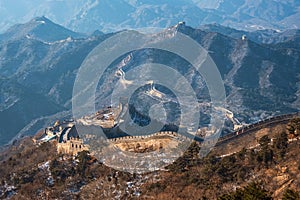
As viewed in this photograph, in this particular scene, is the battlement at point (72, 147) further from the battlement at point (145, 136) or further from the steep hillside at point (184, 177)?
the battlement at point (145, 136)

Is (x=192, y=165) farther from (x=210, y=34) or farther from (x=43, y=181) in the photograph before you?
(x=210, y=34)

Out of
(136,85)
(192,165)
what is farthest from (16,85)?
(192,165)

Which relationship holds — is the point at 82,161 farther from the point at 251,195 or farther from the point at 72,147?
the point at 251,195

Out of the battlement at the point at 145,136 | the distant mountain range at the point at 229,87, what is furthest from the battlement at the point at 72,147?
the distant mountain range at the point at 229,87

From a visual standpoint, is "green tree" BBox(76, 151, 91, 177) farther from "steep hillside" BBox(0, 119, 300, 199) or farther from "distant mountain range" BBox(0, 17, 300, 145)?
"distant mountain range" BBox(0, 17, 300, 145)

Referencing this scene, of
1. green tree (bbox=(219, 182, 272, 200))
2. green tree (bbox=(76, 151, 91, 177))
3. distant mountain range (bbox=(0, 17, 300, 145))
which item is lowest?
green tree (bbox=(219, 182, 272, 200))

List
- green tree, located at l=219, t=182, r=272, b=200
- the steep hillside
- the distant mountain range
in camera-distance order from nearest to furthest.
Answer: green tree, located at l=219, t=182, r=272, b=200
the steep hillside
the distant mountain range

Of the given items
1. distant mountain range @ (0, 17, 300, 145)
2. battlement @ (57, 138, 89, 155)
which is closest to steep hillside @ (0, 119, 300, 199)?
battlement @ (57, 138, 89, 155)

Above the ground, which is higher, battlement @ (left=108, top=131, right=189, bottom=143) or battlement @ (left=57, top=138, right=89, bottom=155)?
battlement @ (left=108, top=131, right=189, bottom=143)

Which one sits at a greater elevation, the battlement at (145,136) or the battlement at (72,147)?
the battlement at (145,136)

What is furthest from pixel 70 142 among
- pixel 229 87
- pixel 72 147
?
pixel 229 87

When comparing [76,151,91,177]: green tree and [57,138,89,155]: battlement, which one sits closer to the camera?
[76,151,91,177]: green tree
